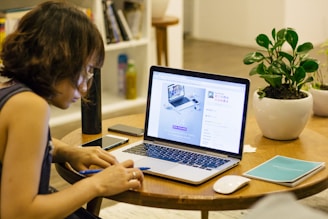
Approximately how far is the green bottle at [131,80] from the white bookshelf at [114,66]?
0.16ft

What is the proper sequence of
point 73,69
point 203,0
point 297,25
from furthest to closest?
point 203,0
point 297,25
point 73,69

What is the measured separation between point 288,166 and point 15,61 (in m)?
0.78

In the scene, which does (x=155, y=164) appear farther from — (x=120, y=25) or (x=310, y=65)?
(x=120, y=25)

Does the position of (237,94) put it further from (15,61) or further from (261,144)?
(15,61)

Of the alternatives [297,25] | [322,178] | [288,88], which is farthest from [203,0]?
[322,178]

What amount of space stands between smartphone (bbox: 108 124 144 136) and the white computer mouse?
0.49m

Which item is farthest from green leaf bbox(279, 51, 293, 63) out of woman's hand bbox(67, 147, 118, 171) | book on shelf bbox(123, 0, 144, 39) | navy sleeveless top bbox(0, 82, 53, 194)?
book on shelf bbox(123, 0, 144, 39)

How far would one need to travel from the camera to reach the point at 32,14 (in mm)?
1536

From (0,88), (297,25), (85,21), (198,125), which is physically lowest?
(297,25)

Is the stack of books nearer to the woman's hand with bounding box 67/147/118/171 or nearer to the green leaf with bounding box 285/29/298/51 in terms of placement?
the green leaf with bounding box 285/29/298/51

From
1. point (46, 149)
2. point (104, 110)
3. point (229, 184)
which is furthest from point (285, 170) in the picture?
point (104, 110)

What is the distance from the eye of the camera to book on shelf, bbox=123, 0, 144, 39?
4387mm

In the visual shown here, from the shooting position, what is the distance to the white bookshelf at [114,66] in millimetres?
4117

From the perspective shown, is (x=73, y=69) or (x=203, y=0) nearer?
(x=73, y=69)
